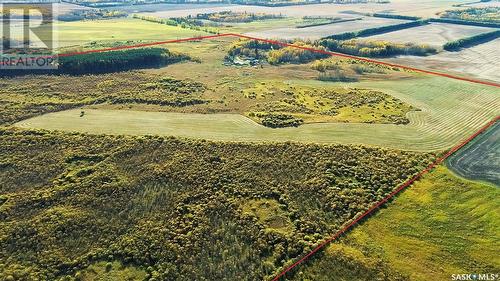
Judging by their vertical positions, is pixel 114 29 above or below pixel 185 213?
above

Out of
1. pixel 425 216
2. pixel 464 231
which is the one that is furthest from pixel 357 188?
pixel 464 231

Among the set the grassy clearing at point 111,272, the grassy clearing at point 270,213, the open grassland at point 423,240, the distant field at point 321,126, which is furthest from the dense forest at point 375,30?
the grassy clearing at point 111,272

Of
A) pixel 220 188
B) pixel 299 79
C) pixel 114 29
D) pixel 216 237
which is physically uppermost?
pixel 114 29

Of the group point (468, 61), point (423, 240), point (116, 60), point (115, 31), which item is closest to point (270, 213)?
point (423, 240)

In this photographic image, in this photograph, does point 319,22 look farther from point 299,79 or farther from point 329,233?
point 329,233

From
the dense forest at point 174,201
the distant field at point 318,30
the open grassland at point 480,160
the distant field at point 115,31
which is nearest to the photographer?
the dense forest at point 174,201

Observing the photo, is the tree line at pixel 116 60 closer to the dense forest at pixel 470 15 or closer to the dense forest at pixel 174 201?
the dense forest at pixel 174 201
